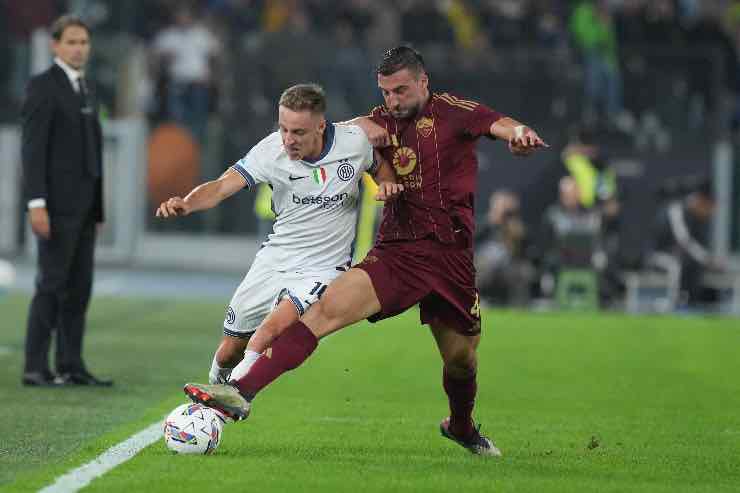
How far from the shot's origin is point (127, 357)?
12414 mm

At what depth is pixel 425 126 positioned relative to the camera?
738cm

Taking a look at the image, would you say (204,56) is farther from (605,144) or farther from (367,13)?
(605,144)

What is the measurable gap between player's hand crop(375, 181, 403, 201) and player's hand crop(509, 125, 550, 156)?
545 millimetres

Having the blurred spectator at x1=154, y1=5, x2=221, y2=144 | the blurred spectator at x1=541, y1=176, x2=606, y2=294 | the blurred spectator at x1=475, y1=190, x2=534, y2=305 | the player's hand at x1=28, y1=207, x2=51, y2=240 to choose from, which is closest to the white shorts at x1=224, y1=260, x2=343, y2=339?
the player's hand at x1=28, y1=207, x2=51, y2=240

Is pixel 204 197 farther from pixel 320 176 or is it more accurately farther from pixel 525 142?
pixel 525 142

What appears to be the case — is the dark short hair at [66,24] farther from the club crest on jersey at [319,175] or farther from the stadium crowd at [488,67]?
the stadium crowd at [488,67]

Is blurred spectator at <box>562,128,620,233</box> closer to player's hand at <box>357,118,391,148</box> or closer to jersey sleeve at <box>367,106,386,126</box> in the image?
jersey sleeve at <box>367,106,386,126</box>

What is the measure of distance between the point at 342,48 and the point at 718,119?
545cm

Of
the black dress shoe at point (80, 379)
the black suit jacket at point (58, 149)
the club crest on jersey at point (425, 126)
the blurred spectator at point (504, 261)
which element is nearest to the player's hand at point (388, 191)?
the club crest on jersey at point (425, 126)

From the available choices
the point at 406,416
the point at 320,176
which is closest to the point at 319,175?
the point at 320,176

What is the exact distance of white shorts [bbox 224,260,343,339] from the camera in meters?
7.37

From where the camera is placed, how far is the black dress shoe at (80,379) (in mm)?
10125

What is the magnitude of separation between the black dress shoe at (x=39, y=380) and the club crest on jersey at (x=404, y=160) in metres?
3.62

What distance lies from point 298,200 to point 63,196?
117 inches
